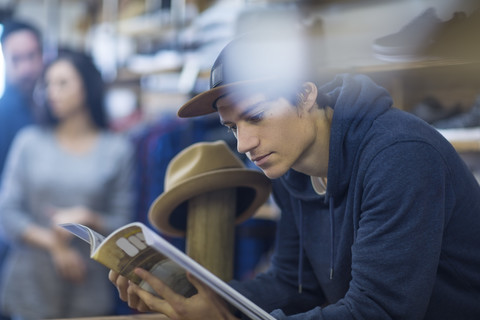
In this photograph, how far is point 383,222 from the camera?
72 cm

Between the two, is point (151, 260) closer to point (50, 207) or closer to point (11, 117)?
point (50, 207)

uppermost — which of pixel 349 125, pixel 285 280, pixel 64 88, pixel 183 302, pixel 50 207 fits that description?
pixel 349 125

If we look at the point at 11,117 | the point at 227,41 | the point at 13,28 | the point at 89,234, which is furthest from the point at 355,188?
the point at 13,28

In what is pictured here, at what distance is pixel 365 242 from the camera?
73cm

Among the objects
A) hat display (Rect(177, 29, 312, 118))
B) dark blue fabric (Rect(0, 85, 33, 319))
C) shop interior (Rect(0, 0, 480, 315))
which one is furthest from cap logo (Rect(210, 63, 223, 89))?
dark blue fabric (Rect(0, 85, 33, 319))

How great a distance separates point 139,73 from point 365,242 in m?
1.73

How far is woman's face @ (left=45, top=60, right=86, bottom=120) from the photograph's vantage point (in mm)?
1828

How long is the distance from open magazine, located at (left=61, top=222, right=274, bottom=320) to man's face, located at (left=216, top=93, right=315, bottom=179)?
19 centimetres

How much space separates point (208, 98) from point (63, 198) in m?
1.12

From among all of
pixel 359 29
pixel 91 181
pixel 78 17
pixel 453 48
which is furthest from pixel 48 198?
pixel 78 17

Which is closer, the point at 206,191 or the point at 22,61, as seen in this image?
the point at 206,191

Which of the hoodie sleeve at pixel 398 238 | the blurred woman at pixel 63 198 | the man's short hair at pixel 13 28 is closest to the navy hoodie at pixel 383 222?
the hoodie sleeve at pixel 398 238

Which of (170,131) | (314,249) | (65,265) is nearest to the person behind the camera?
(314,249)

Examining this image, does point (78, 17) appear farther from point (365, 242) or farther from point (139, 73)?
point (365, 242)
